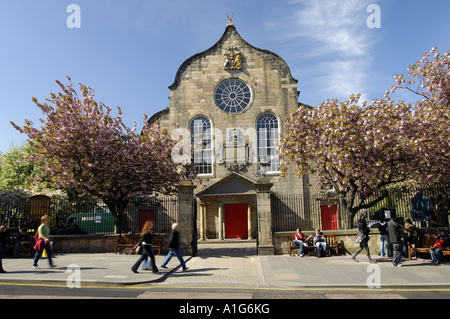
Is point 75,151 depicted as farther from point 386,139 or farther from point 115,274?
point 386,139

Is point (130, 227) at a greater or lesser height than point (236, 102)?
lesser

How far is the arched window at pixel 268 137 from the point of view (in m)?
25.6

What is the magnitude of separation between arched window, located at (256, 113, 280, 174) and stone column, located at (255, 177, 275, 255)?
10.8 metres

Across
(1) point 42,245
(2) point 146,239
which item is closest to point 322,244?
(2) point 146,239

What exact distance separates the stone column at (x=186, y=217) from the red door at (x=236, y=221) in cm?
1021

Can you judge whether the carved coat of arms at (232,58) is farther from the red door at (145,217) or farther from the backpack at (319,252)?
the backpack at (319,252)

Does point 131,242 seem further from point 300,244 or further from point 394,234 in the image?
point 394,234

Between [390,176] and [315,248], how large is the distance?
4.48m

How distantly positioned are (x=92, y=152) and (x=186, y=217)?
4930 mm

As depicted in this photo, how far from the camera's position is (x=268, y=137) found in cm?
2602

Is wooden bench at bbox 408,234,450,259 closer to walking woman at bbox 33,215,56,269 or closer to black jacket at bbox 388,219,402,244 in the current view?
black jacket at bbox 388,219,402,244

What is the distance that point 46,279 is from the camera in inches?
341

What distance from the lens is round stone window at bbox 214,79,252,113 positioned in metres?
26.5
